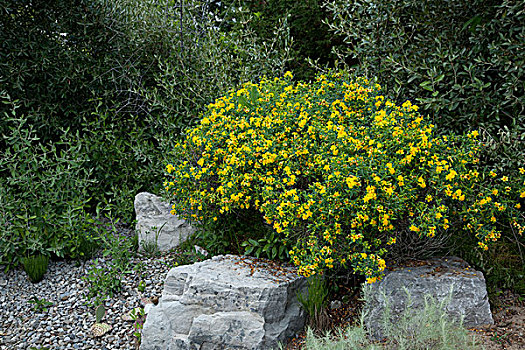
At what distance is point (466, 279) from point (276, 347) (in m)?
1.25

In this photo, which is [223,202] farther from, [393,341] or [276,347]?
[393,341]

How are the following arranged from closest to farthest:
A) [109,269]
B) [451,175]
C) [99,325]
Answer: [451,175]
[99,325]
[109,269]

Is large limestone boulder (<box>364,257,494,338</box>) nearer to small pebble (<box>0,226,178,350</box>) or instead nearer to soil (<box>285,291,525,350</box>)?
soil (<box>285,291,525,350</box>)

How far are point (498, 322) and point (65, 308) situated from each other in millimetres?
3047

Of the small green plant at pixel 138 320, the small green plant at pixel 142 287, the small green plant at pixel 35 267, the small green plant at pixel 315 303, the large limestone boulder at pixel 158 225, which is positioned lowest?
the small green plant at pixel 35 267

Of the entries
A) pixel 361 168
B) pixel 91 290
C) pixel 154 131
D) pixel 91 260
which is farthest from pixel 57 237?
pixel 361 168

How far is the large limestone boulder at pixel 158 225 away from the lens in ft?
13.7

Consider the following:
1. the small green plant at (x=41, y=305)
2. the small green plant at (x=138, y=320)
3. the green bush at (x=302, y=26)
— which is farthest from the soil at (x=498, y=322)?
the green bush at (x=302, y=26)

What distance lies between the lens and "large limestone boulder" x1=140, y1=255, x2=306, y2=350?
2.84 meters

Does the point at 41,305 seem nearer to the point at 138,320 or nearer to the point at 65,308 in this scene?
the point at 65,308

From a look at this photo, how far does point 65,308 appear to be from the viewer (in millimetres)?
3609

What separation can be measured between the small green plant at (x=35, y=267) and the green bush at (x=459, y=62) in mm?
3247

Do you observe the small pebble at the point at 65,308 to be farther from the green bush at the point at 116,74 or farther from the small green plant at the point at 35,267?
the green bush at the point at 116,74

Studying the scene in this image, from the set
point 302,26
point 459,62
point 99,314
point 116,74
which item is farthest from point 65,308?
point 302,26
